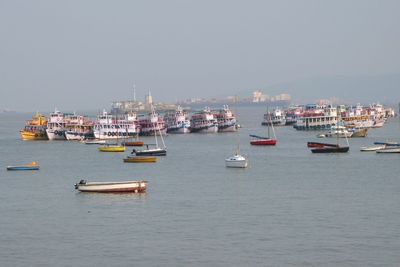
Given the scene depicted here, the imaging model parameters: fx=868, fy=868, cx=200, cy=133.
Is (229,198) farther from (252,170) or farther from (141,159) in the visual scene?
(141,159)

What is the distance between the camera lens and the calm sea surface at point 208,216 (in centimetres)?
2791

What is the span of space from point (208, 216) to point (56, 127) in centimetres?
6347

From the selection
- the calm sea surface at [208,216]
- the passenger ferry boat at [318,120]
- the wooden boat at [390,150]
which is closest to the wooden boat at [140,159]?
the calm sea surface at [208,216]

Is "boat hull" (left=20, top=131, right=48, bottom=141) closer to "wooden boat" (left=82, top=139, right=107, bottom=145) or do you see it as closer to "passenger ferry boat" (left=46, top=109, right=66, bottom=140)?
"passenger ferry boat" (left=46, top=109, right=66, bottom=140)

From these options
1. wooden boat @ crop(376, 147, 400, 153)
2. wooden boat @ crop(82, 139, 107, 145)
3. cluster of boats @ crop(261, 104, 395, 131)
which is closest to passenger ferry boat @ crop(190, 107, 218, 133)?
cluster of boats @ crop(261, 104, 395, 131)

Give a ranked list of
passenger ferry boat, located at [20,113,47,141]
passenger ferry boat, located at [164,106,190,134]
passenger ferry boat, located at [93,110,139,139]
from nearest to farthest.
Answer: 1. passenger ferry boat, located at [93,110,139,139]
2. passenger ferry boat, located at [20,113,47,141]
3. passenger ferry boat, located at [164,106,190,134]

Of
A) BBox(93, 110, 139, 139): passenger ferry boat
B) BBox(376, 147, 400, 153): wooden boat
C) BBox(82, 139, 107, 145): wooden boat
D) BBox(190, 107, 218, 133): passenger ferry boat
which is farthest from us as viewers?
BBox(190, 107, 218, 133): passenger ferry boat

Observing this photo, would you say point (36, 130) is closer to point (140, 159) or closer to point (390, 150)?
point (140, 159)

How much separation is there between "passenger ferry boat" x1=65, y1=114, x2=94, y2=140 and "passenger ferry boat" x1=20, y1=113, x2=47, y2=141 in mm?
3258

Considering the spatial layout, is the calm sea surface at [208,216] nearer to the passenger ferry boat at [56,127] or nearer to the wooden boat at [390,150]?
the wooden boat at [390,150]

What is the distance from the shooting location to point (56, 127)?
3792 inches

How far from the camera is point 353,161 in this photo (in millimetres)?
60438

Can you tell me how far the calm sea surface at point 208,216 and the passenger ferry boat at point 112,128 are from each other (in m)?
32.6

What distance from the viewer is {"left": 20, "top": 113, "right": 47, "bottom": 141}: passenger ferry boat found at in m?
97.6
